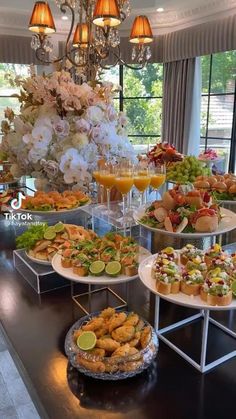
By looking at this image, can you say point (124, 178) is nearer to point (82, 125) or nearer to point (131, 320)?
point (82, 125)

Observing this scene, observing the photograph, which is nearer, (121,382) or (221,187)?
(121,382)

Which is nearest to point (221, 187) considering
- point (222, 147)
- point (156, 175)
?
point (156, 175)

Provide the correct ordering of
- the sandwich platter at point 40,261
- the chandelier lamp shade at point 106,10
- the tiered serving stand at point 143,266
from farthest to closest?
1. the chandelier lamp shade at point 106,10
2. the sandwich platter at point 40,261
3. the tiered serving stand at point 143,266

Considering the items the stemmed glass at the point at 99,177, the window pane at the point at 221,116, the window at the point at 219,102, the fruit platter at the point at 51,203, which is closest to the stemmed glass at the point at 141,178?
the stemmed glass at the point at 99,177

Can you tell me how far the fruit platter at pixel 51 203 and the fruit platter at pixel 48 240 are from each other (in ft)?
0.53

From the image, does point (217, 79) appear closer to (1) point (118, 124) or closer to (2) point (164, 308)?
(1) point (118, 124)

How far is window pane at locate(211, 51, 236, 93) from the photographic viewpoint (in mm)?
4250

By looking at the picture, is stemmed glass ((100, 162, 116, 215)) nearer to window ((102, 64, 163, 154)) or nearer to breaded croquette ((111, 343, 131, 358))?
breaded croquette ((111, 343, 131, 358))

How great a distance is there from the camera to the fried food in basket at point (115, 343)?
2.43ft

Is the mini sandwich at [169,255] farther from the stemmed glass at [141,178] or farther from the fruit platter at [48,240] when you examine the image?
the stemmed glass at [141,178]

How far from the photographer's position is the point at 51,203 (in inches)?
58.6

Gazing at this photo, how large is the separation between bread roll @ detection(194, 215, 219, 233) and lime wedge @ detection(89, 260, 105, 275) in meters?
0.34

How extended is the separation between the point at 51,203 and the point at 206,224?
2.20 ft

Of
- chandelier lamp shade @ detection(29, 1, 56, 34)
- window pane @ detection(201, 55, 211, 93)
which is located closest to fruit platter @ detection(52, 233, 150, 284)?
chandelier lamp shade @ detection(29, 1, 56, 34)
